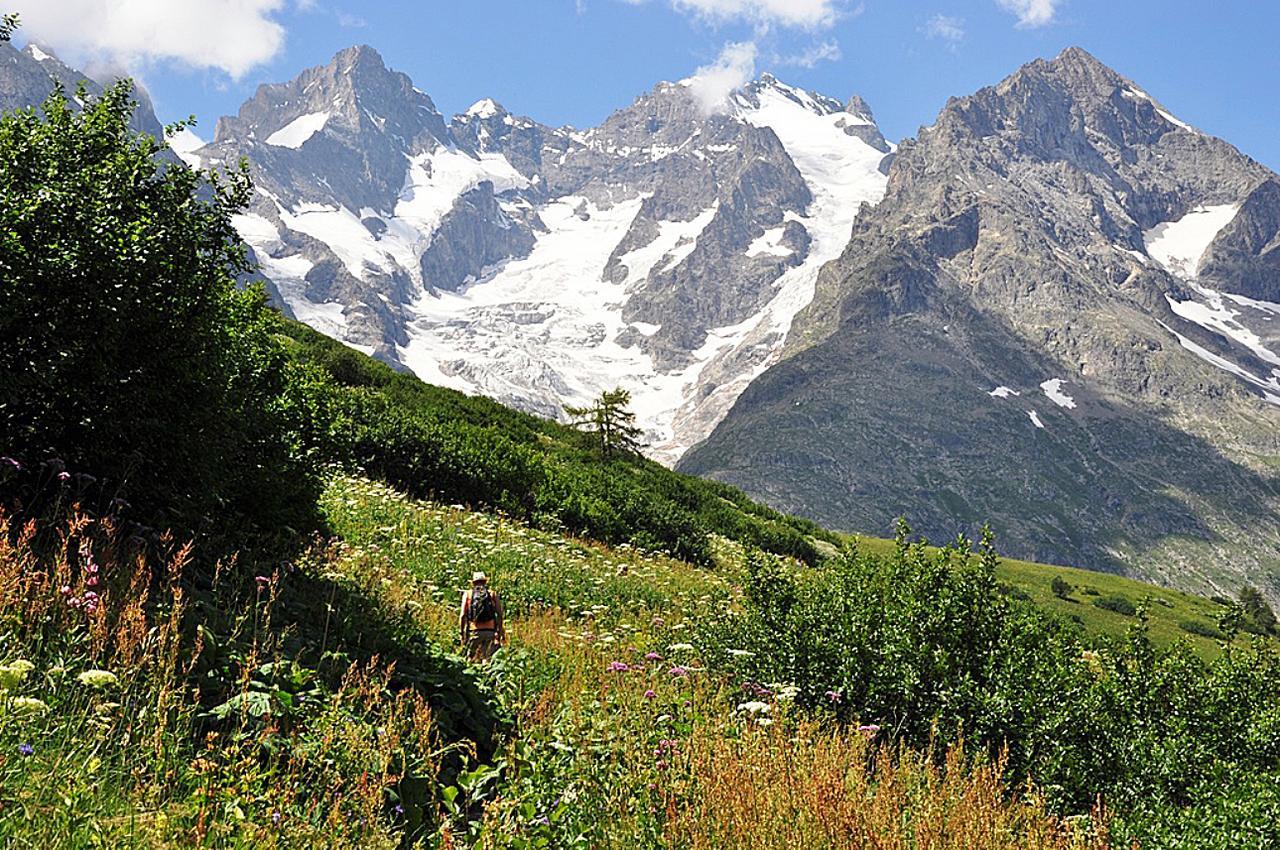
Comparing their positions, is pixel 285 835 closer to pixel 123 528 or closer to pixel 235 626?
pixel 235 626

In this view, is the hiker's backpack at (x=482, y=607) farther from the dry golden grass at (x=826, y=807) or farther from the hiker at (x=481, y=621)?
the dry golden grass at (x=826, y=807)

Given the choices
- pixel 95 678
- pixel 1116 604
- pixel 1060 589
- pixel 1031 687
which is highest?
pixel 1060 589

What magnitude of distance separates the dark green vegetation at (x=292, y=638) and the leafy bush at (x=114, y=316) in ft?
0.10

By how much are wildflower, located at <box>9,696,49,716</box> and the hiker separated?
6.34 meters

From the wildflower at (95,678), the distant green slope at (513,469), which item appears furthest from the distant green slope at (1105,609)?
the wildflower at (95,678)

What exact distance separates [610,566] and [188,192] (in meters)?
12.1

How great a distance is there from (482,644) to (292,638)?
3.49 metres

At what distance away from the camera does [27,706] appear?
397 cm

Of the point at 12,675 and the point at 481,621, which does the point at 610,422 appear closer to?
the point at 481,621

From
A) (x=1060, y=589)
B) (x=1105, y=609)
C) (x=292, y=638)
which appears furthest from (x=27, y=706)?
(x=1060, y=589)

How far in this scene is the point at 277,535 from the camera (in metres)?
10.4

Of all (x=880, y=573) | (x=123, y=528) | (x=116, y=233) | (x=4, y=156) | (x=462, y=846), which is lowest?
(x=462, y=846)

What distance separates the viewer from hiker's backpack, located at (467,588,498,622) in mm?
10438

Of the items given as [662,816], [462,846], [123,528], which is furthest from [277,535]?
[662,816]
